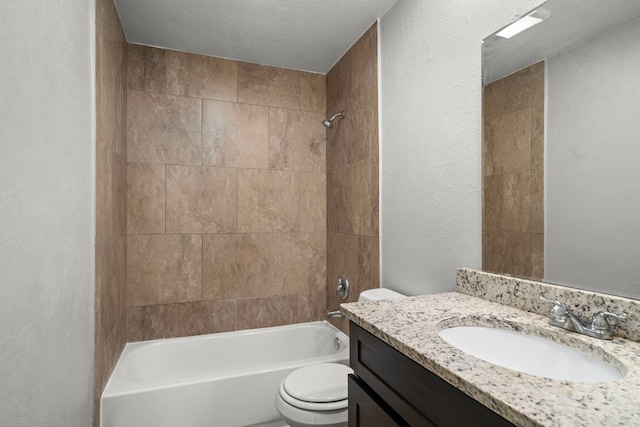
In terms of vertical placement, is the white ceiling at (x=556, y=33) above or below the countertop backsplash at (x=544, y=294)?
above

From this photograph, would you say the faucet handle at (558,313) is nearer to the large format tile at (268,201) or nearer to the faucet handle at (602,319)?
the faucet handle at (602,319)

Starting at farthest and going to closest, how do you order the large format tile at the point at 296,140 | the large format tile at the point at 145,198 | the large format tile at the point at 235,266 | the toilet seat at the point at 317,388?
the large format tile at the point at 296,140
the large format tile at the point at 235,266
the large format tile at the point at 145,198
the toilet seat at the point at 317,388

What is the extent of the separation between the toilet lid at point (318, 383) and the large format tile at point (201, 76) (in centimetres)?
202

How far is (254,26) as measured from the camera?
6.88 feet

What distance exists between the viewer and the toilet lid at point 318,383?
1.50 metres

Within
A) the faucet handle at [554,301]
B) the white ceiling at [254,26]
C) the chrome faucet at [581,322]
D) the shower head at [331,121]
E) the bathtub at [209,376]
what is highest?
the white ceiling at [254,26]

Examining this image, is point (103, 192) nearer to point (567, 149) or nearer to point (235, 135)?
point (235, 135)

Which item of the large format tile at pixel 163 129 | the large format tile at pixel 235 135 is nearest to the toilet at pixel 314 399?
the large format tile at pixel 235 135

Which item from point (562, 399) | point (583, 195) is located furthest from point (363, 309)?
point (583, 195)

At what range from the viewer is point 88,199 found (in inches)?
53.0

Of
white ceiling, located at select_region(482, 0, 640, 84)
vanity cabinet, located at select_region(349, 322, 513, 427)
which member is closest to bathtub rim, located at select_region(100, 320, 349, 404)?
vanity cabinet, located at select_region(349, 322, 513, 427)

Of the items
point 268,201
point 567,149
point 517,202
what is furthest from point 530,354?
point 268,201

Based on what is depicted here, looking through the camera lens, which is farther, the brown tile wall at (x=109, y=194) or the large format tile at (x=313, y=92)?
the large format tile at (x=313, y=92)

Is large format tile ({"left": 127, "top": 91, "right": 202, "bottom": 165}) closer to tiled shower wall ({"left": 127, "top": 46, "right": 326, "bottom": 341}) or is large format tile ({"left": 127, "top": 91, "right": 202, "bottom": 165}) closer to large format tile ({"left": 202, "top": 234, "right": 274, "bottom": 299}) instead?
tiled shower wall ({"left": 127, "top": 46, "right": 326, "bottom": 341})
